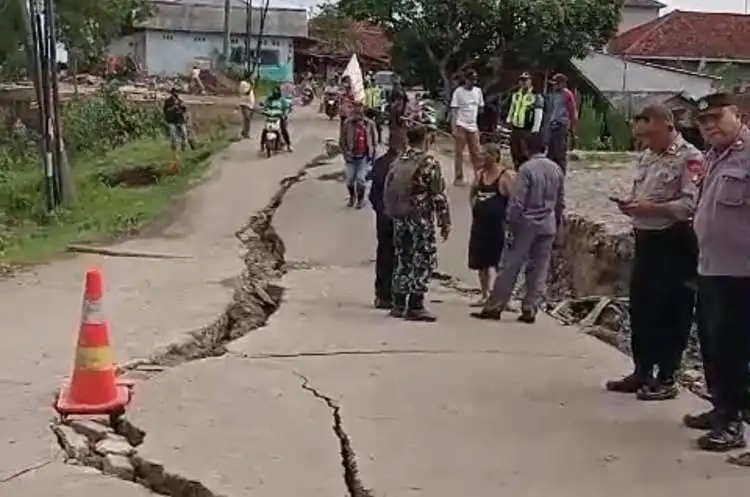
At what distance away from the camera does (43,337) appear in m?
8.73

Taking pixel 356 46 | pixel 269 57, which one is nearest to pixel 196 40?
pixel 269 57

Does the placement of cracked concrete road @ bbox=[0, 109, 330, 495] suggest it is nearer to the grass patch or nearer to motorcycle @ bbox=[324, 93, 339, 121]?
the grass patch

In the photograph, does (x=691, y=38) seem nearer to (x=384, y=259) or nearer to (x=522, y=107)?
(x=522, y=107)

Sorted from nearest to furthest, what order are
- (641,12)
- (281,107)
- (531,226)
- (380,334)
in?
(380,334)
(531,226)
(281,107)
(641,12)

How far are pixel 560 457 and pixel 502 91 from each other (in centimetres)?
2638

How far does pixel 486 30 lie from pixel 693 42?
2073 cm

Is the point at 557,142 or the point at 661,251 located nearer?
the point at 661,251

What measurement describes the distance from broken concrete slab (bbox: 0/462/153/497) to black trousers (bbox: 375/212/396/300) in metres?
4.82

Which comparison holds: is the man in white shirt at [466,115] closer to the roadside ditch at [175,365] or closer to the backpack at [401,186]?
the roadside ditch at [175,365]

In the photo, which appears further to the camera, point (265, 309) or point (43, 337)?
point (265, 309)

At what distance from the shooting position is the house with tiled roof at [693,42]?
47.0 metres

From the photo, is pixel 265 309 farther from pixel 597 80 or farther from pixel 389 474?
pixel 597 80

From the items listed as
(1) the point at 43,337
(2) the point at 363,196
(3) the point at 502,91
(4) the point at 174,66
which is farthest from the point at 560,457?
(4) the point at 174,66

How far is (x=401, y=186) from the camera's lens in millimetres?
9398
